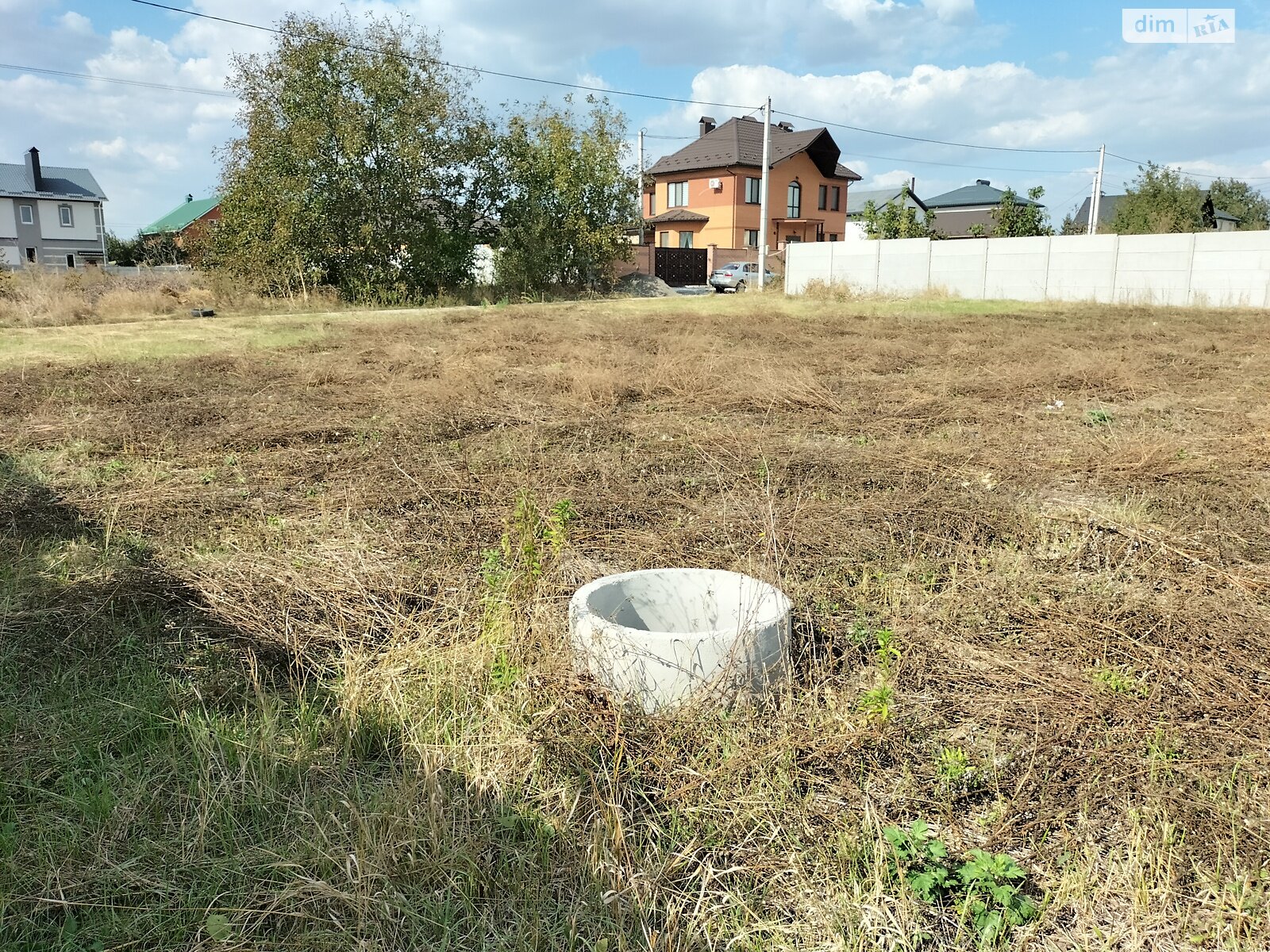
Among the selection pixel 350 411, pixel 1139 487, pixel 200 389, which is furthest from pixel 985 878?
pixel 200 389

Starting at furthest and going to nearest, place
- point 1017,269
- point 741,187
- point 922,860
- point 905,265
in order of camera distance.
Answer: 1. point 741,187
2. point 905,265
3. point 1017,269
4. point 922,860

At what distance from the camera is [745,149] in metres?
44.0

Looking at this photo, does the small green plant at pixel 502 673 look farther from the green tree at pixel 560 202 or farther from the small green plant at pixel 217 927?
A: the green tree at pixel 560 202

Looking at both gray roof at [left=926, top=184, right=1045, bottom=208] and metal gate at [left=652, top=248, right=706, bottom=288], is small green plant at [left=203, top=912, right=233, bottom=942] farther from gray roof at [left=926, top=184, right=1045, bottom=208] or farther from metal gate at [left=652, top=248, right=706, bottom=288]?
gray roof at [left=926, top=184, right=1045, bottom=208]

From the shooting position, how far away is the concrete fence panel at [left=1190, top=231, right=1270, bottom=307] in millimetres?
19812

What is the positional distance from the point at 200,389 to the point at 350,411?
211 cm

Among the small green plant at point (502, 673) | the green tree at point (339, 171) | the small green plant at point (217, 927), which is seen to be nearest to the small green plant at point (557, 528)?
the small green plant at point (502, 673)

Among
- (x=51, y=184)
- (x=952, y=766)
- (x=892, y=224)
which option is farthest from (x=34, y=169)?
(x=952, y=766)

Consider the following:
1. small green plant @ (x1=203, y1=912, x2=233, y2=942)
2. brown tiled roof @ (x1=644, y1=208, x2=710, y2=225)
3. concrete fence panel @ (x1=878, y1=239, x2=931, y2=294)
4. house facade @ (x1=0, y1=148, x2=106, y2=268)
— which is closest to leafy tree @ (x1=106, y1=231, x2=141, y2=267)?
house facade @ (x1=0, y1=148, x2=106, y2=268)

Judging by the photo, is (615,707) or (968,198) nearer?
(615,707)

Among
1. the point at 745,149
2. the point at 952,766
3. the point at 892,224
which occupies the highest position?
the point at 745,149

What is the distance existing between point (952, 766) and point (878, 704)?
0.86 feet

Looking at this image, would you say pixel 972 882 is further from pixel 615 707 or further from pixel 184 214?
pixel 184 214

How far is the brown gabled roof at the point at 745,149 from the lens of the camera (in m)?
43.7
